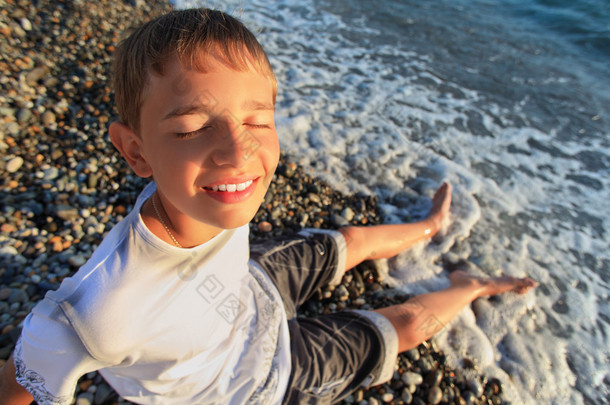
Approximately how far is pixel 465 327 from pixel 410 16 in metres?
7.31

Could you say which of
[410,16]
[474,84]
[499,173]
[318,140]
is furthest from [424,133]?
[410,16]

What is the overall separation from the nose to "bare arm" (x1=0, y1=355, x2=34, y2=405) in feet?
3.87

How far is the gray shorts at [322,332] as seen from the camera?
2246 millimetres

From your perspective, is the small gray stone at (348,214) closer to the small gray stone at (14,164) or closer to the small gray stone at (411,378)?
the small gray stone at (411,378)

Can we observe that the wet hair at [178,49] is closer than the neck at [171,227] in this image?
Yes

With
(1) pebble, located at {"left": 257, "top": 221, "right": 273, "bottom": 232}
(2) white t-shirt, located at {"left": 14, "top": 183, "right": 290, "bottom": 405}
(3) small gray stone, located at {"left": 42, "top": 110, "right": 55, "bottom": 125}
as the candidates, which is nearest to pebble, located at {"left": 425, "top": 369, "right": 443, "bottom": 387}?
(2) white t-shirt, located at {"left": 14, "top": 183, "right": 290, "bottom": 405}

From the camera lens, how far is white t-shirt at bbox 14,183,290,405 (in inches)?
50.6

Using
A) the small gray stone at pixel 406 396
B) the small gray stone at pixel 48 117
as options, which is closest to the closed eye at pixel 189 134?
the small gray stone at pixel 406 396

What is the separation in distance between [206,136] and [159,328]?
2.52ft

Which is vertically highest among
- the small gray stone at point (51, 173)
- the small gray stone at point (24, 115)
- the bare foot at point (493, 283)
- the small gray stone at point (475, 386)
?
the small gray stone at point (24, 115)

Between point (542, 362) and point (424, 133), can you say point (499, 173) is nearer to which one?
point (424, 133)

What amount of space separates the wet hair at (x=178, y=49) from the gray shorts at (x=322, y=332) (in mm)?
1449

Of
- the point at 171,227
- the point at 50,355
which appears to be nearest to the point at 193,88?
the point at 171,227

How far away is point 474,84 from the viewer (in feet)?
21.3
